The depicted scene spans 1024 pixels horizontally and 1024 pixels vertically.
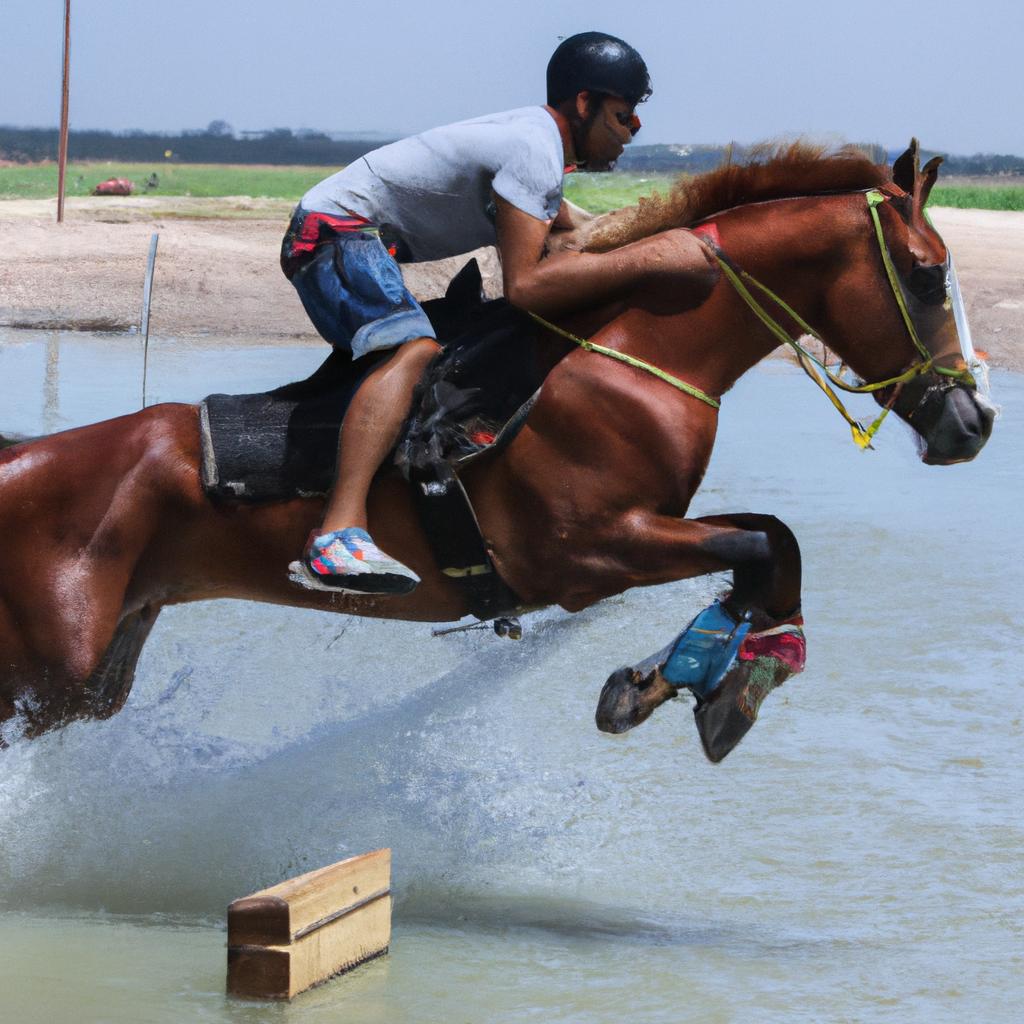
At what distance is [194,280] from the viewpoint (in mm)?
18156

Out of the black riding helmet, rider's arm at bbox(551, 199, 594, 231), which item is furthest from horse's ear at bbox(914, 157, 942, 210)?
rider's arm at bbox(551, 199, 594, 231)

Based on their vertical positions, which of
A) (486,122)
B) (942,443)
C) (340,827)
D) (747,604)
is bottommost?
(340,827)

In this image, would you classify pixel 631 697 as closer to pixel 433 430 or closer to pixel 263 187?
pixel 433 430

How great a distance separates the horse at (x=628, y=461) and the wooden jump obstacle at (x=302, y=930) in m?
0.83

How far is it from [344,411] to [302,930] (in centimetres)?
135

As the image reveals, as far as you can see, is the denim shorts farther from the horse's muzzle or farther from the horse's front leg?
the horse's muzzle

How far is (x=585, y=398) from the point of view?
4.07 metres

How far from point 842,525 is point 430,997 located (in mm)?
6284

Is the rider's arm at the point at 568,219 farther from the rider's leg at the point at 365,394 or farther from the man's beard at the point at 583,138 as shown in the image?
the rider's leg at the point at 365,394

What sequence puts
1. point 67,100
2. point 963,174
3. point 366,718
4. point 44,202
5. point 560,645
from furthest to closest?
point 963,174 → point 44,202 → point 67,100 → point 560,645 → point 366,718

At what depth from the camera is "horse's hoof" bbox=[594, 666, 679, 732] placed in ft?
14.1

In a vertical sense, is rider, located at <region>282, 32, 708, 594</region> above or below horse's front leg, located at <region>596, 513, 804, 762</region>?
above

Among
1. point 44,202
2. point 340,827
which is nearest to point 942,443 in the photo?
point 340,827

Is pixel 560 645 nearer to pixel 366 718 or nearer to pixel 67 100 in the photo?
pixel 366 718
